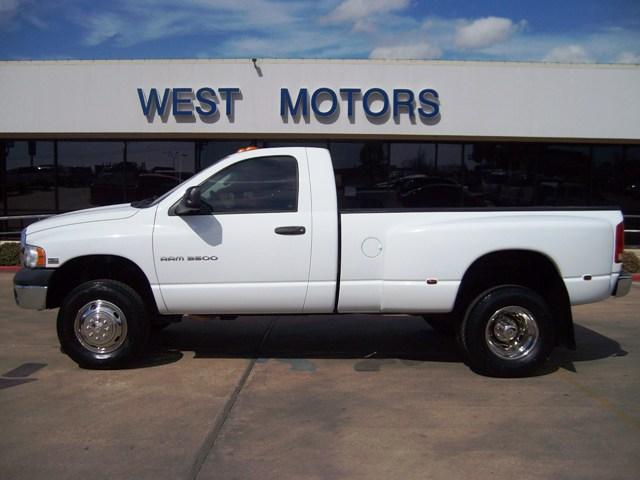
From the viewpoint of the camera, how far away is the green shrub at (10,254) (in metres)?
13.1

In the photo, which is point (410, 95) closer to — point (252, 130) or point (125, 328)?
point (252, 130)

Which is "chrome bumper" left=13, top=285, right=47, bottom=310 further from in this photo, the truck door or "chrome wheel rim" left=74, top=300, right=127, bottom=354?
the truck door

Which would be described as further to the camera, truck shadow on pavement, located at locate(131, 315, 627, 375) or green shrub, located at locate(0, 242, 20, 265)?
green shrub, located at locate(0, 242, 20, 265)

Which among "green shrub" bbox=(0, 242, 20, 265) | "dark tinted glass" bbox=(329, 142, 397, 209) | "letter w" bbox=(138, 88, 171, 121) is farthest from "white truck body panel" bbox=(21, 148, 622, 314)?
"dark tinted glass" bbox=(329, 142, 397, 209)

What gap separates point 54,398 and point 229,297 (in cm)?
165

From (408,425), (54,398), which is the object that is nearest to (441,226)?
(408,425)

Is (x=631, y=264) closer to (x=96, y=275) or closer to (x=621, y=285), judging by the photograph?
(x=621, y=285)

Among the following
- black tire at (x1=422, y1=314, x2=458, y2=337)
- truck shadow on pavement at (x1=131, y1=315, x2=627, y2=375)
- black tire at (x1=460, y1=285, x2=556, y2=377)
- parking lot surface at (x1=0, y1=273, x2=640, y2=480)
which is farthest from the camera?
black tire at (x1=422, y1=314, x2=458, y2=337)

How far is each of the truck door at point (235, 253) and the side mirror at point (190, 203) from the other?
0.09 meters

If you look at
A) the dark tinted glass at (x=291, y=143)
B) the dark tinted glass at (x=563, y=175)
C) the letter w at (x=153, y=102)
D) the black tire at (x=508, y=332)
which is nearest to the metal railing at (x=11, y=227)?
the letter w at (x=153, y=102)

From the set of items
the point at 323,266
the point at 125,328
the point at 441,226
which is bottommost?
the point at 125,328

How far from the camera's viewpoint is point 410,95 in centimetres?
1440

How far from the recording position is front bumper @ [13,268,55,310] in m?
5.77

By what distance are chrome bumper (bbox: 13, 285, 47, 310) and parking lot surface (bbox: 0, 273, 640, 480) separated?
648 millimetres
